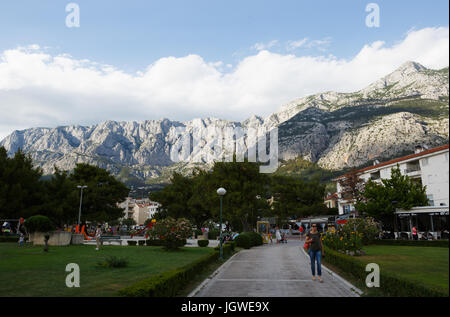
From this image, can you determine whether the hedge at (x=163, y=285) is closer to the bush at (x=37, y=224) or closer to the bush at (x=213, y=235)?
the bush at (x=37, y=224)

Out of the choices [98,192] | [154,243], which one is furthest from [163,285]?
[98,192]

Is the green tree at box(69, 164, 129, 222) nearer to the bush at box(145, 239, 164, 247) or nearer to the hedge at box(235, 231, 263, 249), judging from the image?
the bush at box(145, 239, 164, 247)

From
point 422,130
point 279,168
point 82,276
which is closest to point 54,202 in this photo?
point 82,276

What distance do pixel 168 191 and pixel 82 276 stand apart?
55.5 meters

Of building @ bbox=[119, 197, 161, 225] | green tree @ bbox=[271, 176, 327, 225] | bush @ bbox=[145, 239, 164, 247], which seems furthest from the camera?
building @ bbox=[119, 197, 161, 225]

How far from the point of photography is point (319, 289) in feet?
30.2

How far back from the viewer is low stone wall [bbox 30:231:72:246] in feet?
89.8

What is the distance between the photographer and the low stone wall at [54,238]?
27366mm

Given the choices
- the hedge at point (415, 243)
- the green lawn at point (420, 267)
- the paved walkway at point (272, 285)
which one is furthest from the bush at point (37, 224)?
the hedge at point (415, 243)

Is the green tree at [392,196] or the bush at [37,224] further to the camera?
the green tree at [392,196]

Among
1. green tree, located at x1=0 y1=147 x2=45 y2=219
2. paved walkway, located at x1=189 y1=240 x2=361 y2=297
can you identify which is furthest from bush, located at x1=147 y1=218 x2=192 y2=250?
green tree, located at x1=0 y1=147 x2=45 y2=219

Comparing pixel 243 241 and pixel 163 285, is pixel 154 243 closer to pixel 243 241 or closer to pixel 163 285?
pixel 243 241

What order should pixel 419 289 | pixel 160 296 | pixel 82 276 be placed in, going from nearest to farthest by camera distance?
pixel 419 289
pixel 160 296
pixel 82 276

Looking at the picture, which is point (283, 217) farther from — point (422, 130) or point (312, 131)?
point (312, 131)
